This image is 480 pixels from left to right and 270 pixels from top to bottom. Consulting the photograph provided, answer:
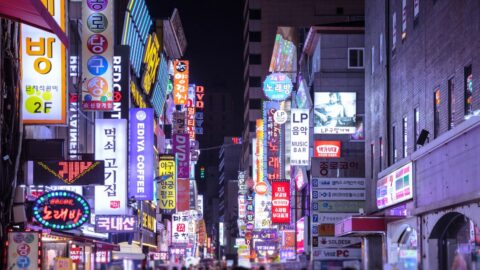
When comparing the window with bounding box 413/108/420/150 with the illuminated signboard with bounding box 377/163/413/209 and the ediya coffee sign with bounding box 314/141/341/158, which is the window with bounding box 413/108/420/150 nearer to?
the illuminated signboard with bounding box 377/163/413/209

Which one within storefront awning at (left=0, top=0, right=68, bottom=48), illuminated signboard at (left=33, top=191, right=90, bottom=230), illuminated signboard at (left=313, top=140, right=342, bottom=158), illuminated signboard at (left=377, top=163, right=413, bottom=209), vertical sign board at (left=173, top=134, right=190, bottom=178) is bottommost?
illuminated signboard at (left=33, top=191, right=90, bottom=230)

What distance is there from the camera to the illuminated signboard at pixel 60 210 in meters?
23.9

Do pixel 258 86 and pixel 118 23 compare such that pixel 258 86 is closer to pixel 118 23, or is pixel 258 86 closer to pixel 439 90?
pixel 118 23

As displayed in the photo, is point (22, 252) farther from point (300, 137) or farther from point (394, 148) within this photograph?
point (300, 137)

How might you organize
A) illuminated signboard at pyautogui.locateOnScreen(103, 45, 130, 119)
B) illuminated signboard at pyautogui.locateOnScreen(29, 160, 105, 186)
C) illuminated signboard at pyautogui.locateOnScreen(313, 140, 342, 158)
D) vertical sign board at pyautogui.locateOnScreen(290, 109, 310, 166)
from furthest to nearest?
vertical sign board at pyautogui.locateOnScreen(290, 109, 310, 166) < illuminated signboard at pyautogui.locateOnScreen(313, 140, 342, 158) < illuminated signboard at pyautogui.locateOnScreen(103, 45, 130, 119) < illuminated signboard at pyautogui.locateOnScreen(29, 160, 105, 186)

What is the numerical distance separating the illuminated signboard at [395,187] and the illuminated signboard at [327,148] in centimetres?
1596

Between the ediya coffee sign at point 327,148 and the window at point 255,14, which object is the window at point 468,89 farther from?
the window at point 255,14

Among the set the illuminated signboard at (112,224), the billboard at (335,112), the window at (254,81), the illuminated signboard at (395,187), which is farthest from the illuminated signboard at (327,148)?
the window at (254,81)

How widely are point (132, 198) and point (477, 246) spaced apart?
70.0ft

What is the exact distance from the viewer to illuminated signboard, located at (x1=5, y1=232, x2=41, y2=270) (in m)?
23.0

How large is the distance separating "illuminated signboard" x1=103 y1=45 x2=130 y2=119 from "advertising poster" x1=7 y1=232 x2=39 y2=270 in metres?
21.3

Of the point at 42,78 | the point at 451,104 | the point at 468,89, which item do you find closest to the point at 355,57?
the point at 451,104

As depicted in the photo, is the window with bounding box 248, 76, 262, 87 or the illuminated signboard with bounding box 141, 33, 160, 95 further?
the window with bounding box 248, 76, 262, 87

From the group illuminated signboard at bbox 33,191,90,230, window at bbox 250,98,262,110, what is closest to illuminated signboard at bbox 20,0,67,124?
illuminated signboard at bbox 33,191,90,230
